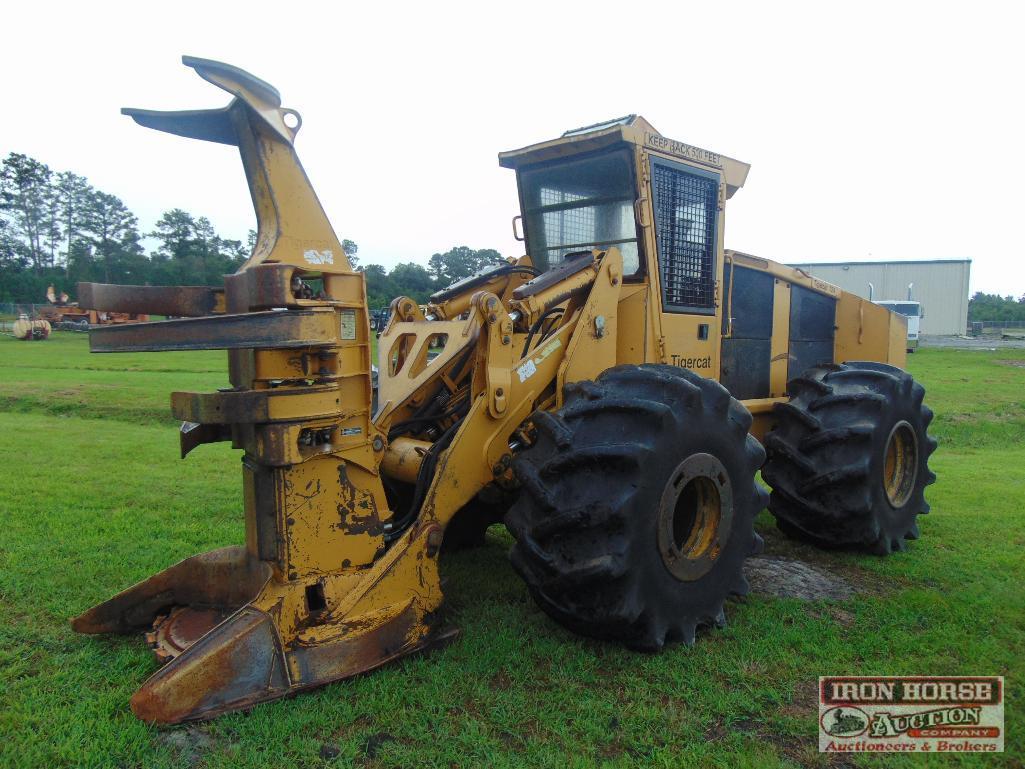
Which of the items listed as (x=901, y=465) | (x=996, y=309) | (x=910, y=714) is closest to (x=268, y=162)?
(x=910, y=714)

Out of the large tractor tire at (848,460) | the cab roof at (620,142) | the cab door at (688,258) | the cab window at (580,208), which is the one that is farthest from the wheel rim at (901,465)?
the cab window at (580,208)

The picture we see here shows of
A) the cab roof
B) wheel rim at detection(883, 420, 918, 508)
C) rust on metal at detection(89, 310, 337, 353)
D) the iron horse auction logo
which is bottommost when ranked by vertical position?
the iron horse auction logo

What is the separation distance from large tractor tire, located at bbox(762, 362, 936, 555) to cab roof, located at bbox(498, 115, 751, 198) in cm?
180

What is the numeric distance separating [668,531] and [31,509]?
18.5 ft

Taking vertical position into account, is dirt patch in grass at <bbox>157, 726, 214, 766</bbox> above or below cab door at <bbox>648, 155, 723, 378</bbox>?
below

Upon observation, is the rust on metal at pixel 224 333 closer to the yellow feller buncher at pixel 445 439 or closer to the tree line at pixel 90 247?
the yellow feller buncher at pixel 445 439

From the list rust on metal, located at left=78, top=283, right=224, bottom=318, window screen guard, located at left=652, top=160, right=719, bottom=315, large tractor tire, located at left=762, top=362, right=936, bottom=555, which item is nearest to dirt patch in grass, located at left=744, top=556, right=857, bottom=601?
large tractor tire, located at left=762, top=362, right=936, bottom=555

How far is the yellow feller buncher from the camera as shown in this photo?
335cm

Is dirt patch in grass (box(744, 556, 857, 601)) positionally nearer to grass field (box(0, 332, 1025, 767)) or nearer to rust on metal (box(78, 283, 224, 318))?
grass field (box(0, 332, 1025, 767))

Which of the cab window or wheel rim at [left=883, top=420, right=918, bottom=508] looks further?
wheel rim at [left=883, top=420, right=918, bottom=508]

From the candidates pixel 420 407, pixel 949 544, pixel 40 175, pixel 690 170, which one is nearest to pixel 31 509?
pixel 420 407

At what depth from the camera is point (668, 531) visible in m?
3.89

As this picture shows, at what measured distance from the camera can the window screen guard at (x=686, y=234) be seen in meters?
5.21

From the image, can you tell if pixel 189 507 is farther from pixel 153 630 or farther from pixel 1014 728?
pixel 1014 728
